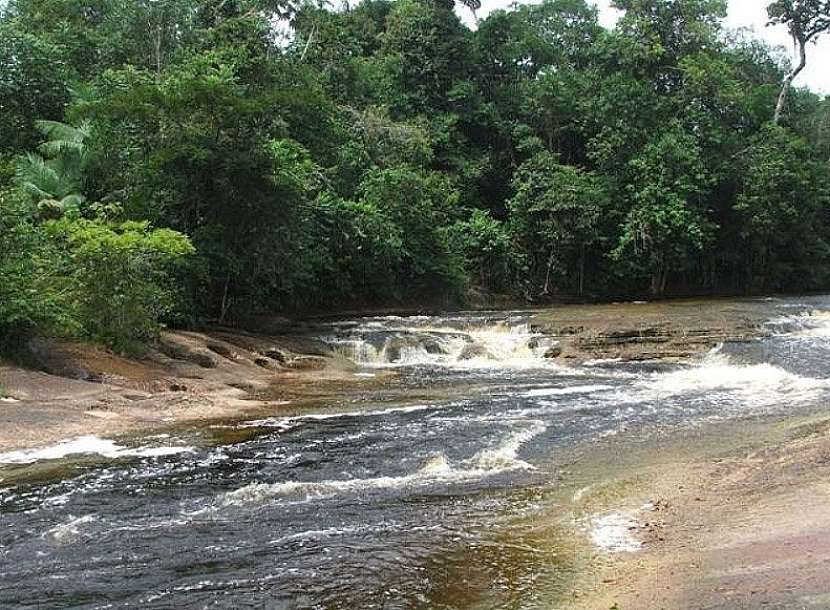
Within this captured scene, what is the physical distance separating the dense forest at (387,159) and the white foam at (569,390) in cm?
897

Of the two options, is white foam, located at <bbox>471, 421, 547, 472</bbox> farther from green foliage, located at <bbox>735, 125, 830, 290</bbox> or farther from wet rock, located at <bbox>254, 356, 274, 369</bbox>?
green foliage, located at <bbox>735, 125, 830, 290</bbox>

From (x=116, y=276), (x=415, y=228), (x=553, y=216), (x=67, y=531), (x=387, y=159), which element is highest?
(x=387, y=159)

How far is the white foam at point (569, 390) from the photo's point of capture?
1625 centimetres

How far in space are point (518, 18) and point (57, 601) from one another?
4888 cm

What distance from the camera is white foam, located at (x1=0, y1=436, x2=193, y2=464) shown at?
1092 cm

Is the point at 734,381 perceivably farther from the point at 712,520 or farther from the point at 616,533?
the point at 616,533

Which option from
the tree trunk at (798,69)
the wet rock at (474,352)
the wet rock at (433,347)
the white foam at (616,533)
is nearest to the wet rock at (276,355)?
the wet rock at (433,347)

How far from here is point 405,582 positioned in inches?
265

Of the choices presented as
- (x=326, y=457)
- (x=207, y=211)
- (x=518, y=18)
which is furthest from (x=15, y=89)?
(x=518, y=18)

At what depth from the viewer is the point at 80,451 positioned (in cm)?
1135

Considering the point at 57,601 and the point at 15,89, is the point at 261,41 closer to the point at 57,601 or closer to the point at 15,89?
the point at 15,89

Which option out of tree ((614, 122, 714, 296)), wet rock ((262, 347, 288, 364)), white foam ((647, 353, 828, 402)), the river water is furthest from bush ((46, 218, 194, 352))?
tree ((614, 122, 714, 296))

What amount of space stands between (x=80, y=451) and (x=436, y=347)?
13291 mm

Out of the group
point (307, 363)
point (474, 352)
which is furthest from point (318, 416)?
point (474, 352)
